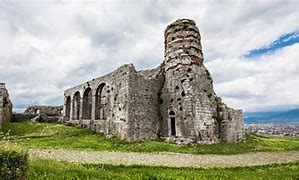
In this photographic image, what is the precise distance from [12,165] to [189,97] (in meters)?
26.1

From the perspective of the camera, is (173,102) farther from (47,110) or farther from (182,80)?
(47,110)

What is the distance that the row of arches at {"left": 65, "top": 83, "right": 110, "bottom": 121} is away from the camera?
1536 inches

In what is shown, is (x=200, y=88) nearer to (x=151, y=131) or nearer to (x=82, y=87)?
(x=151, y=131)

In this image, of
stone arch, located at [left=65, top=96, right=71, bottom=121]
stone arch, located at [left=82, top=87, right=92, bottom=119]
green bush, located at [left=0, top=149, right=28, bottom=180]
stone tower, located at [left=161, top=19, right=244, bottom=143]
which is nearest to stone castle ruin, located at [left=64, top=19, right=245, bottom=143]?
stone tower, located at [left=161, top=19, right=244, bottom=143]

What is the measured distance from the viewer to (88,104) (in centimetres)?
4512

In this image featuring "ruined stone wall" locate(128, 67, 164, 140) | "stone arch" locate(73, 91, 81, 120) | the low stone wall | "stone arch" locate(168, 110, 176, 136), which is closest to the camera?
"ruined stone wall" locate(128, 67, 164, 140)

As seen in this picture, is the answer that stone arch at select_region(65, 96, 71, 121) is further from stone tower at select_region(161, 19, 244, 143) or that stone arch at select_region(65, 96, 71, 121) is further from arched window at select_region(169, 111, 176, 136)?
arched window at select_region(169, 111, 176, 136)

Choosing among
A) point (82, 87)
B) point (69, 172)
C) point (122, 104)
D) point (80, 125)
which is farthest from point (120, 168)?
point (82, 87)

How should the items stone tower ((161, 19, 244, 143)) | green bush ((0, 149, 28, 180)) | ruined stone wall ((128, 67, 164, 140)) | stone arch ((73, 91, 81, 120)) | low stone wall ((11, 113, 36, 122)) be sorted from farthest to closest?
stone arch ((73, 91, 81, 120)), low stone wall ((11, 113, 36, 122)), stone tower ((161, 19, 244, 143)), ruined stone wall ((128, 67, 164, 140)), green bush ((0, 149, 28, 180))

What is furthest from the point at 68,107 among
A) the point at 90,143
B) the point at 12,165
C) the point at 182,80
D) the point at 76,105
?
the point at 12,165

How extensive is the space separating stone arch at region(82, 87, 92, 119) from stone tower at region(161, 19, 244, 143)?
14.2 metres

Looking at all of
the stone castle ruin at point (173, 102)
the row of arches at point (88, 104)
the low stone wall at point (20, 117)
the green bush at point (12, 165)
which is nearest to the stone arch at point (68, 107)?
the row of arches at point (88, 104)

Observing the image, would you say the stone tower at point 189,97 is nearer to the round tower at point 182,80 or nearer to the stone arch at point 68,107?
the round tower at point 182,80

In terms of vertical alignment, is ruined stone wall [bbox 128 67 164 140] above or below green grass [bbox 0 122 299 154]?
above
